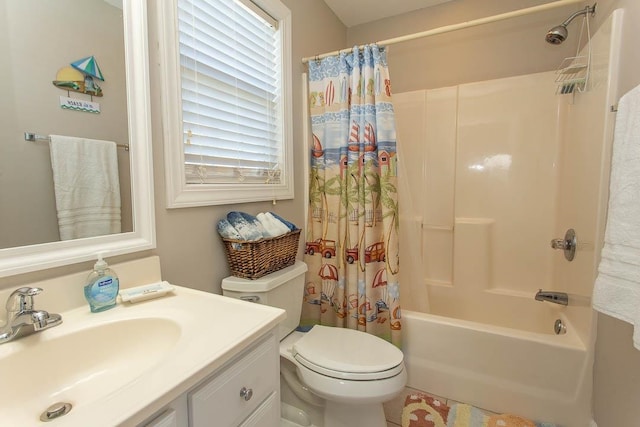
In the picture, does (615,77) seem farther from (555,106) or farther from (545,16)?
(545,16)

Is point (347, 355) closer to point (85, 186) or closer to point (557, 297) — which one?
point (85, 186)

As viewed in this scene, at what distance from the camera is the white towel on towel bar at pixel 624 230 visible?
89 centimetres

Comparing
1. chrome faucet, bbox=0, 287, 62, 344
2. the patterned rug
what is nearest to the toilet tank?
chrome faucet, bbox=0, 287, 62, 344

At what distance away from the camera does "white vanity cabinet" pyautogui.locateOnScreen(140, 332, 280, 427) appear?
1.86ft

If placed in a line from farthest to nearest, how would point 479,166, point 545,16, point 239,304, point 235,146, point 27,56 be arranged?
point 479,166
point 545,16
point 235,146
point 239,304
point 27,56

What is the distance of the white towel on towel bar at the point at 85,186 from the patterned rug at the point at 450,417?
158cm

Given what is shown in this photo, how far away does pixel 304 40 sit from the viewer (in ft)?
6.02

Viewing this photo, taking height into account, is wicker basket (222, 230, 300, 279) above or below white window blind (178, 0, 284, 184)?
below

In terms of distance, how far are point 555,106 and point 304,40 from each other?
64.1 inches

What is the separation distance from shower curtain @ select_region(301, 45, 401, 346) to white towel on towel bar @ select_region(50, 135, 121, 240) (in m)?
1.08

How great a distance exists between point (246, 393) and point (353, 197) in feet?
3.72

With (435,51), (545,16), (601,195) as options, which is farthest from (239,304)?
(545,16)

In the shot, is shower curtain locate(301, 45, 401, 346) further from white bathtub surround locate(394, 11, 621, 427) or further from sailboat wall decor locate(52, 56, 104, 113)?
sailboat wall decor locate(52, 56, 104, 113)

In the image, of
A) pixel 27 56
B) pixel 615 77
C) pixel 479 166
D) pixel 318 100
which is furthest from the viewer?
pixel 479 166
